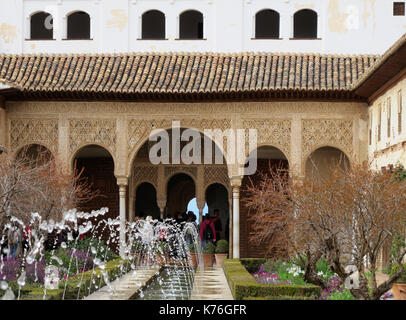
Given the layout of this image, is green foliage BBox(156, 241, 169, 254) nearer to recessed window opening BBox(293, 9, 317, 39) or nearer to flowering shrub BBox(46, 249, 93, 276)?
flowering shrub BBox(46, 249, 93, 276)

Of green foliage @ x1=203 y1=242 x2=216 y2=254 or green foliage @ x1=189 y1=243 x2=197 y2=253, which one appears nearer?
green foliage @ x1=203 y1=242 x2=216 y2=254

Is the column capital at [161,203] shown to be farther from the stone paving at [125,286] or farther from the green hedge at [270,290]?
the green hedge at [270,290]

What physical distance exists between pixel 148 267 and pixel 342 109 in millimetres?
6548

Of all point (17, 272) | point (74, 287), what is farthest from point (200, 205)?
point (74, 287)

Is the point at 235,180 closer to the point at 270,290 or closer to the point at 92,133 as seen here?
the point at 92,133

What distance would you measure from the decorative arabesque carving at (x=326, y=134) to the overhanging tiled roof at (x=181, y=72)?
3.52 ft

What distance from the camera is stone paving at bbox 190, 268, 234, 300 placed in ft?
52.3

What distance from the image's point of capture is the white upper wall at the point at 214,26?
24828 mm

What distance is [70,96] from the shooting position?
23641 mm

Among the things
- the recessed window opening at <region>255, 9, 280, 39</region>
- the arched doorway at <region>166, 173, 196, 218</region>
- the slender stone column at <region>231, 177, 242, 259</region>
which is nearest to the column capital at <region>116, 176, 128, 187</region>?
Result: the slender stone column at <region>231, 177, 242, 259</region>

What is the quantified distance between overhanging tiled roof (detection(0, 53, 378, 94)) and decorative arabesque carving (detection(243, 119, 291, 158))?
42.4 inches

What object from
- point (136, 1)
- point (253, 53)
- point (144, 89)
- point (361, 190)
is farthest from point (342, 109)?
point (361, 190)

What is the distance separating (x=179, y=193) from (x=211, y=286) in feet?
45.2

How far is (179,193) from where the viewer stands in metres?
31.9
